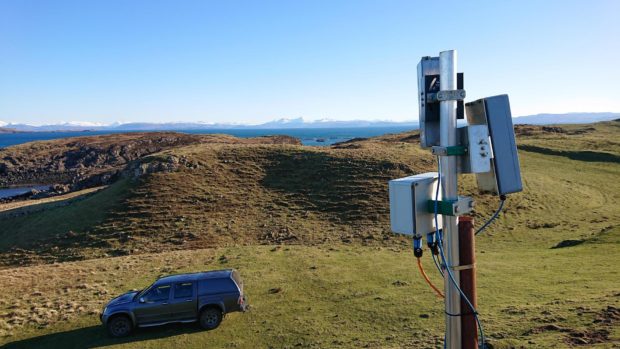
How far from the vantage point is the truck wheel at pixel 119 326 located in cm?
1517

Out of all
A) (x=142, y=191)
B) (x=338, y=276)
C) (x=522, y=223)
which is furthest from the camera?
(x=142, y=191)

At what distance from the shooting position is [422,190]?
16.6ft

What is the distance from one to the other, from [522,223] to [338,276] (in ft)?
58.2

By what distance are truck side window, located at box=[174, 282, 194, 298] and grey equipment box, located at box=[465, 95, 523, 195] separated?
13.1 meters

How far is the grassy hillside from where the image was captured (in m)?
14.5

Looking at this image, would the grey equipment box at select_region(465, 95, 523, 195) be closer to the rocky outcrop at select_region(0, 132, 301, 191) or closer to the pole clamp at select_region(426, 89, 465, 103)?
the pole clamp at select_region(426, 89, 465, 103)

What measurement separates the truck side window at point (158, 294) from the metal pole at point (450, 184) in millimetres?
12658

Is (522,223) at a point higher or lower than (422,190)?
lower

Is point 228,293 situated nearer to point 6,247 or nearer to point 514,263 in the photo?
point 514,263

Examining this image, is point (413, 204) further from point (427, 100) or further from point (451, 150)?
point (427, 100)

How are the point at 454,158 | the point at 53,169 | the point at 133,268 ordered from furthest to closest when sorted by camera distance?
the point at 53,169 < the point at 133,268 < the point at 454,158

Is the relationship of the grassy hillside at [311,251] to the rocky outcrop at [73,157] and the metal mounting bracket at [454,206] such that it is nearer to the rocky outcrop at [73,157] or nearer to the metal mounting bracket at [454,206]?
the metal mounting bracket at [454,206]

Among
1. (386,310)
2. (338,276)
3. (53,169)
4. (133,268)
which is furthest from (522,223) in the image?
(53,169)

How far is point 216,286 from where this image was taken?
15.7m
